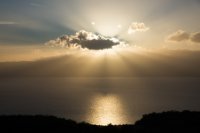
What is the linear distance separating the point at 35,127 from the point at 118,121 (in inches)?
5762

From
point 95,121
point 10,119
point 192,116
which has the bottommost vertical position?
point 95,121

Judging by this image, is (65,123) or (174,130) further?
(65,123)

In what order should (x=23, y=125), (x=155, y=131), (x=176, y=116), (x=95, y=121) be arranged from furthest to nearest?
(x=95, y=121)
(x=176, y=116)
(x=23, y=125)
(x=155, y=131)

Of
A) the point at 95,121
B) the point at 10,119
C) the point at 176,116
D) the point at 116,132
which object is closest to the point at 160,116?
the point at 176,116

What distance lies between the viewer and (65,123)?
53.5 m

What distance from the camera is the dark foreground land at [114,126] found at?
48656 millimetres

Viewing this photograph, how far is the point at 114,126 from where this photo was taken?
52.3m

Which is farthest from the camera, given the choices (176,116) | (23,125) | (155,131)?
(176,116)

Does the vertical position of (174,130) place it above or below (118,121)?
above

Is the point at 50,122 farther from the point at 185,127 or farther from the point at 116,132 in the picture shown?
the point at 185,127

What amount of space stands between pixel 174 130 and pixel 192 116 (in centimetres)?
811

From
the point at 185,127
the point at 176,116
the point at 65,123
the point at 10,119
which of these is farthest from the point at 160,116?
the point at 10,119

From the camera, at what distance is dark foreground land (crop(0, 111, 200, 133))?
4866 cm

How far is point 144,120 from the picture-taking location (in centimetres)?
5453
